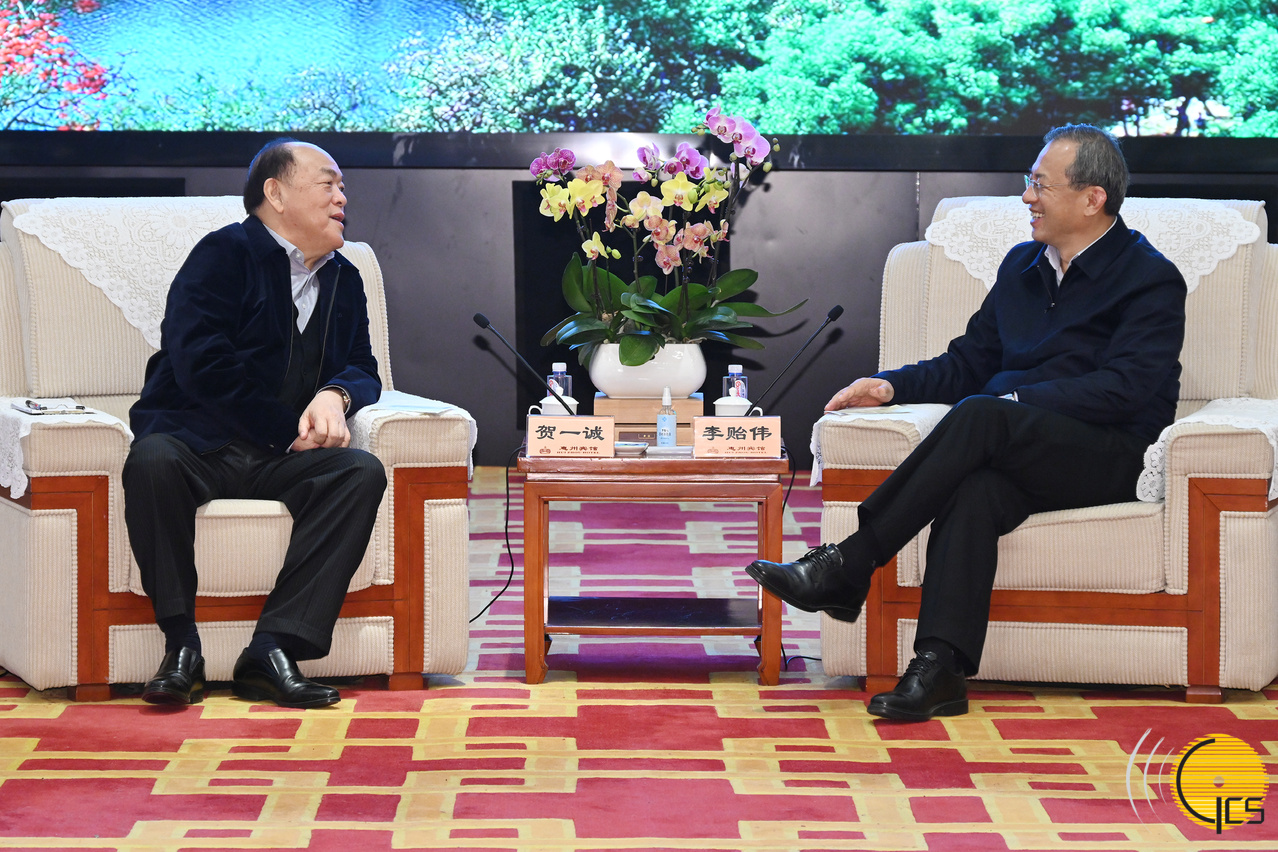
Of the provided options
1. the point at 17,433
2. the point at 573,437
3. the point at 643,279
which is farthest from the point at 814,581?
the point at 17,433

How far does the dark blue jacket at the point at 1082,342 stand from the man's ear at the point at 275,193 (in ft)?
4.00

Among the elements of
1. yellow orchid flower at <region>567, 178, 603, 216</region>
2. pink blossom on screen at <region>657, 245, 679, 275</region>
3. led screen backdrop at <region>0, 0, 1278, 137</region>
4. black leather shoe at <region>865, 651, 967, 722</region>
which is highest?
led screen backdrop at <region>0, 0, 1278, 137</region>

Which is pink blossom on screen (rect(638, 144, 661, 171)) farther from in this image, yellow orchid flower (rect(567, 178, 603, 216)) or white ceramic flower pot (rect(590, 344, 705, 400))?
white ceramic flower pot (rect(590, 344, 705, 400))

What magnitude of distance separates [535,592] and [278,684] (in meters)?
0.47

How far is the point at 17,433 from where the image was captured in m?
2.34

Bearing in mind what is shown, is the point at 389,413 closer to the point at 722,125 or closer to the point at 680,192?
the point at 680,192

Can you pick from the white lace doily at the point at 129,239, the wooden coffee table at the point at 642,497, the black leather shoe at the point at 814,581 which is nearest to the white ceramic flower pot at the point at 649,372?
the wooden coffee table at the point at 642,497

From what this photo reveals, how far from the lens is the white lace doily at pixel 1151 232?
288 centimetres

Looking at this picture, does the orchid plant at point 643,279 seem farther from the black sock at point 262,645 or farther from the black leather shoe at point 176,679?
the black leather shoe at point 176,679

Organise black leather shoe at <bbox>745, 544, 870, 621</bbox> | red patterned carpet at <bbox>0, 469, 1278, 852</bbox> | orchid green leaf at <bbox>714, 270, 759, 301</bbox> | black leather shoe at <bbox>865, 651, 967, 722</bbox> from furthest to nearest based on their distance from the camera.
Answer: orchid green leaf at <bbox>714, 270, 759, 301</bbox>
black leather shoe at <bbox>745, 544, 870, 621</bbox>
black leather shoe at <bbox>865, 651, 967, 722</bbox>
red patterned carpet at <bbox>0, 469, 1278, 852</bbox>

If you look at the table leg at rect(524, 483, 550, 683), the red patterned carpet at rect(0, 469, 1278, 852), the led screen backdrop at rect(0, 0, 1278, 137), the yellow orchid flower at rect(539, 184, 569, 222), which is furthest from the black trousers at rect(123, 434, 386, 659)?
the led screen backdrop at rect(0, 0, 1278, 137)

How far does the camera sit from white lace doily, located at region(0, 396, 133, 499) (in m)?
2.32

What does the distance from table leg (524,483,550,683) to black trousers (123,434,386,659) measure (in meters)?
0.28

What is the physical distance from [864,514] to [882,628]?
8.6 inches
